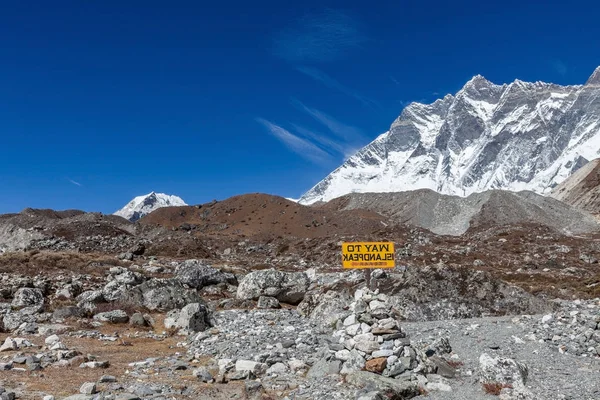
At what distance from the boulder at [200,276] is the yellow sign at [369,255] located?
1606 cm

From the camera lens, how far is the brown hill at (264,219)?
87.0m

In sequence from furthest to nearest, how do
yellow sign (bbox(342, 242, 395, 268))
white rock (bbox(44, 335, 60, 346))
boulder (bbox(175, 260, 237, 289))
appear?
boulder (bbox(175, 260, 237, 289)) → yellow sign (bbox(342, 242, 395, 268)) → white rock (bbox(44, 335, 60, 346))

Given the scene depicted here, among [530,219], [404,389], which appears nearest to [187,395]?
[404,389]

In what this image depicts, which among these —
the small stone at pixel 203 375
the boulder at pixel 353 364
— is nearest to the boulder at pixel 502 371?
the boulder at pixel 353 364

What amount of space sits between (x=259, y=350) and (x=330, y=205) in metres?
133

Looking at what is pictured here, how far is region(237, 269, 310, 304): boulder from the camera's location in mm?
26484

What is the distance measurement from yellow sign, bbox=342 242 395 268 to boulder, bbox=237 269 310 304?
10.5 metres

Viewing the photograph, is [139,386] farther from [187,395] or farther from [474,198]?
[474,198]

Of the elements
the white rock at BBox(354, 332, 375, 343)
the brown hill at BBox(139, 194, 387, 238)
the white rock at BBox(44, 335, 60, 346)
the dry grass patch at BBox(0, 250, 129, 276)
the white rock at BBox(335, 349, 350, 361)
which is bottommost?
the white rock at BBox(44, 335, 60, 346)

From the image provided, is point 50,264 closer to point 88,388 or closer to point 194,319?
point 194,319

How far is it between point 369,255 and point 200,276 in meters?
16.7

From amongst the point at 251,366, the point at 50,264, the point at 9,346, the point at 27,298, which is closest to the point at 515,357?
the point at 251,366

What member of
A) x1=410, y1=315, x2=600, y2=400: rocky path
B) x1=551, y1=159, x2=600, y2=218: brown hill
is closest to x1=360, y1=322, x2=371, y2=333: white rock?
x1=410, y1=315, x2=600, y2=400: rocky path

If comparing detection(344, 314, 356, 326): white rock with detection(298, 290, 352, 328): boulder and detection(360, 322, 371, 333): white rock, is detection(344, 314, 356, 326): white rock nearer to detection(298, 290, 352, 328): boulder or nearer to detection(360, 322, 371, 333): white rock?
detection(360, 322, 371, 333): white rock
